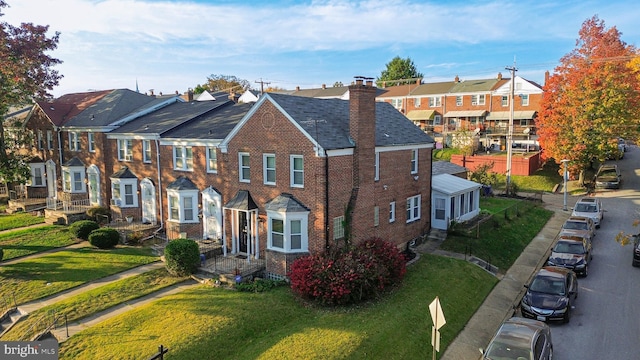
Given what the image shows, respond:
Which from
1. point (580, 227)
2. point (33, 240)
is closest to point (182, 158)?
point (33, 240)

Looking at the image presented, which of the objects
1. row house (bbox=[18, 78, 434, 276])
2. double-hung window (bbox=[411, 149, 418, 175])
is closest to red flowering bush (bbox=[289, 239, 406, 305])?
row house (bbox=[18, 78, 434, 276])

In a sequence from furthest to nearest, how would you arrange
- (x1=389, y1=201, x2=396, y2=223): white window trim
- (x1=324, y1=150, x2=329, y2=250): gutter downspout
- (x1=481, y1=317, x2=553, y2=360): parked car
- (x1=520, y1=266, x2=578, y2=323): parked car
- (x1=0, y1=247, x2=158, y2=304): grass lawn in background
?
(x1=389, y1=201, x2=396, y2=223): white window trim, (x1=0, y1=247, x2=158, y2=304): grass lawn in background, (x1=324, y1=150, x2=329, y2=250): gutter downspout, (x1=520, y1=266, x2=578, y2=323): parked car, (x1=481, y1=317, x2=553, y2=360): parked car

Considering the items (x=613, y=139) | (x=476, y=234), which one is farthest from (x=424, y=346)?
(x=613, y=139)

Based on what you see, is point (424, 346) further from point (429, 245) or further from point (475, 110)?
point (475, 110)

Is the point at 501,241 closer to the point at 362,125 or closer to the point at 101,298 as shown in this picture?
the point at 362,125

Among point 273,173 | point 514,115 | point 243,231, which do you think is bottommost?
point 243,231

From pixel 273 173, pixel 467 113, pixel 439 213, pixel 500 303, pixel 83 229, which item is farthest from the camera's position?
pixel 467 113

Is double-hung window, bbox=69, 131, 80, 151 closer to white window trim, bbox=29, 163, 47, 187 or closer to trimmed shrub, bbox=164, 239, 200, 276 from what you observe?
white window trim, bbox=29, 163, 47, 187

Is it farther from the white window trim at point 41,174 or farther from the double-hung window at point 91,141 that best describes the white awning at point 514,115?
the white window trim at point 41,174
